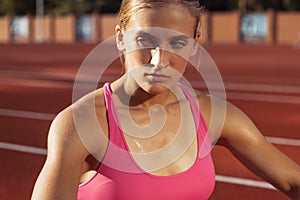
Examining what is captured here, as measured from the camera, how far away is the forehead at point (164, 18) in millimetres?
1830

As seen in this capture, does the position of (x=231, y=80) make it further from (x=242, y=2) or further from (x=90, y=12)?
(x=90, y=12)

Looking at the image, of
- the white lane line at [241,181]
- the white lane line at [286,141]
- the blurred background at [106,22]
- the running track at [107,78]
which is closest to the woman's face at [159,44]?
the running track at [107,78]

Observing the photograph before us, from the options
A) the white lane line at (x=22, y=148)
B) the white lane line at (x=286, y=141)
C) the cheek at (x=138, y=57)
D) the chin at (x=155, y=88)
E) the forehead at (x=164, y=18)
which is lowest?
the white lane line at (x=22, y=148)

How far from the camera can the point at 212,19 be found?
47219 millimetres

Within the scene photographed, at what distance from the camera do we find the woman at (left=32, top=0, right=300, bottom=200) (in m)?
1.80

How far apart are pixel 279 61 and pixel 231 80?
29.2ft

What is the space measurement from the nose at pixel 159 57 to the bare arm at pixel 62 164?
10.4 inches

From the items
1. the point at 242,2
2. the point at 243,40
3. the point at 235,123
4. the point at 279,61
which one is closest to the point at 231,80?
→ the point at 279,61

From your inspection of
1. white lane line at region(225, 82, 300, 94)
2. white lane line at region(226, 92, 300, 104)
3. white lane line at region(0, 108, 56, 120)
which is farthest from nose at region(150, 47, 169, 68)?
white lane line at region(225, 82, 300, 94)

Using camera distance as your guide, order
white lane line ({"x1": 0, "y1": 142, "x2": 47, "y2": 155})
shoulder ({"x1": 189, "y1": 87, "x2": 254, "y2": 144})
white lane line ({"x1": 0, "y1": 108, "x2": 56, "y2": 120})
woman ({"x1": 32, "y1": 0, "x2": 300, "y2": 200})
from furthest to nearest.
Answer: white lane line ({"x1": 0, "y1": 108, "x2": 56, "y2": 120}), white lane line ({"x1": 0, "y1": 142, "x2": 47, "y2": 155}), shoulder ({"x1": 189, "y1": 87, "x2": 254, "y2": 144}), woman ({"x1": 32, "y1": 0, "x2": 300, "y2": 200})

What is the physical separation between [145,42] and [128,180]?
384 mm

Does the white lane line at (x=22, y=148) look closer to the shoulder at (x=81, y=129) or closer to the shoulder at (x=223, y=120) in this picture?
the shoulder at (x=223, y=120)

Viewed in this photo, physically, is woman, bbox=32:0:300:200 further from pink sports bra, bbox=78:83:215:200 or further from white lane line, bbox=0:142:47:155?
white lane line, bbox=0:142:47:155

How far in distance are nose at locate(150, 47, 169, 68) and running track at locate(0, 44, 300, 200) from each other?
76.2 inches
